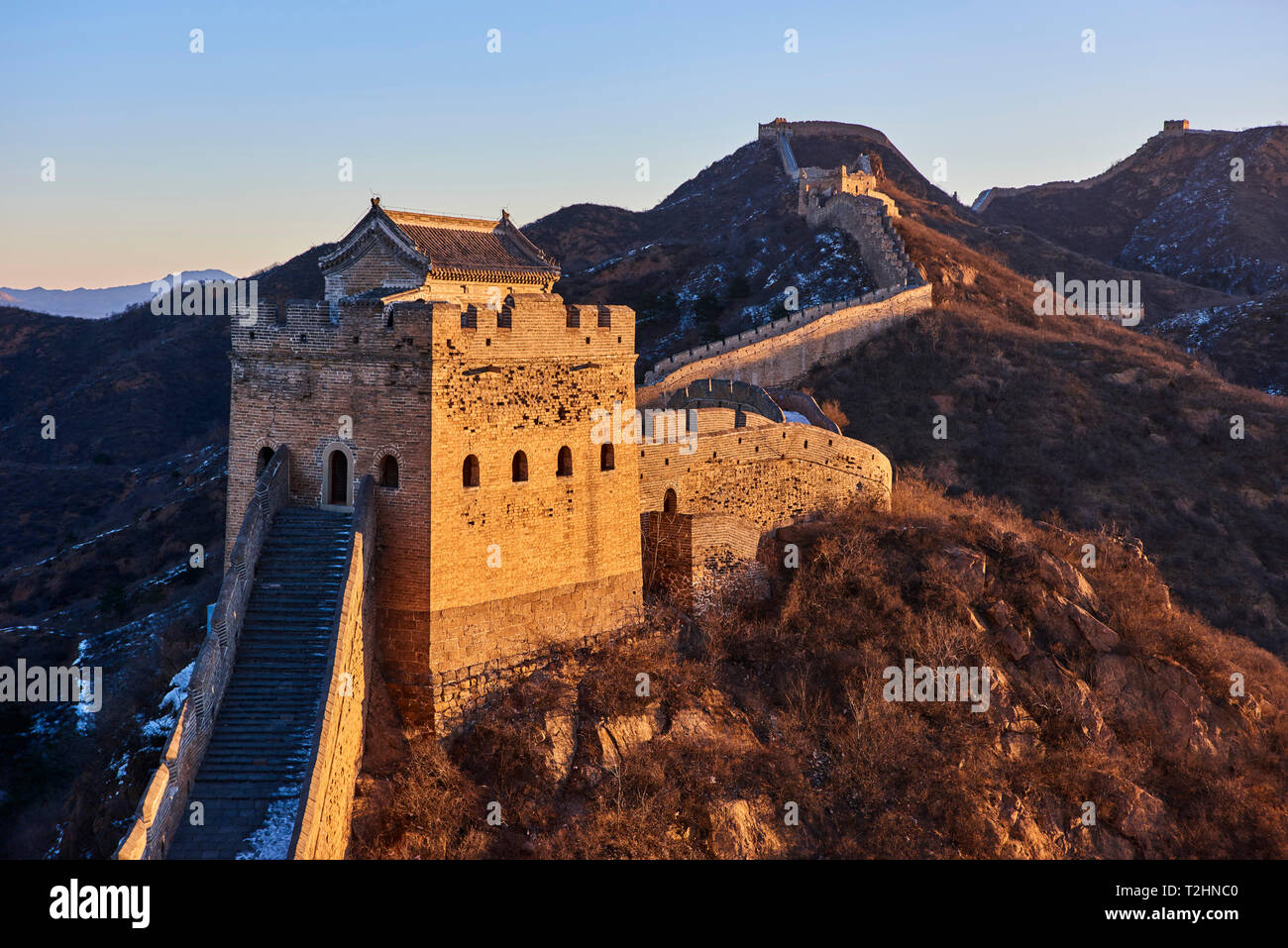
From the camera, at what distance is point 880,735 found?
58.2 feet

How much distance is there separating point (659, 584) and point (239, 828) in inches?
375

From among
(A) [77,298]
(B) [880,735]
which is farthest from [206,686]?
(A) [77,298]

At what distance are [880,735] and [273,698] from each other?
31.5 feet

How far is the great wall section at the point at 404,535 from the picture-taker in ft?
42.3

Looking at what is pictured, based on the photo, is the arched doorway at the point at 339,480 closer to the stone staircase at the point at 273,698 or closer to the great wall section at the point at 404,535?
the great wall section at the point at 404,535

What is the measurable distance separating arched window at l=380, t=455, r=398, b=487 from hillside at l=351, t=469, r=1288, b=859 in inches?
143

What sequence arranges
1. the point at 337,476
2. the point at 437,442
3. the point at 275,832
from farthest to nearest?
the point at 337,476 → the point at 437,442 → the point at 275,832

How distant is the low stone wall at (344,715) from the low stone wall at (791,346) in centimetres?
1861

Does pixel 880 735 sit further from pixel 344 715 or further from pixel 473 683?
pixel 344 715

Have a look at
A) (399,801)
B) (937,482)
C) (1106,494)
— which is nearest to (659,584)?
(399,801)

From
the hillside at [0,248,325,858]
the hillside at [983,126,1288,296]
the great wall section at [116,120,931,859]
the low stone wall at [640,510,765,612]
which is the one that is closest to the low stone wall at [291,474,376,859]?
the great wall section at [116,120,931,859]

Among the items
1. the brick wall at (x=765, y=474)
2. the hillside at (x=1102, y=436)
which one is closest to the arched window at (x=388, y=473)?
the brick wall at (x=765, y=474)

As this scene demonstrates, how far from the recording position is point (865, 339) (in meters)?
43.4
